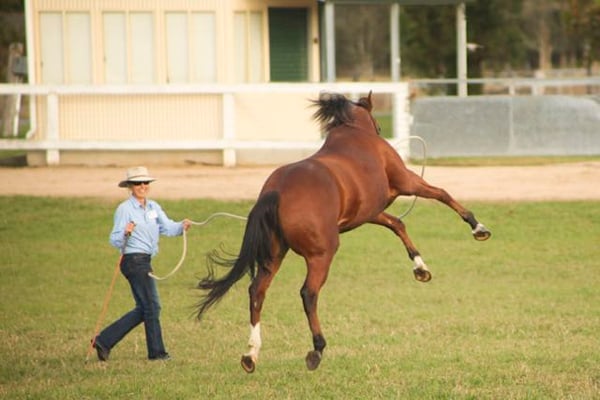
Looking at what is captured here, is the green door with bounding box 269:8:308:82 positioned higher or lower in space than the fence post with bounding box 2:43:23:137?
higher

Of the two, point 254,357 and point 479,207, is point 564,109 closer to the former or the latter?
point 479,207

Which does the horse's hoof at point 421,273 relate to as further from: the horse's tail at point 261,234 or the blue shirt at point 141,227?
the blue shirt at point 141,227

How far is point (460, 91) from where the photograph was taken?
92.1 ft

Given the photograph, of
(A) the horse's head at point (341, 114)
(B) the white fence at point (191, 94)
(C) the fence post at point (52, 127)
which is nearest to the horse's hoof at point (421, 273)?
(A) the horse's head at point (341, 114)

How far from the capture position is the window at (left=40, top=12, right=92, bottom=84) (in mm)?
26391

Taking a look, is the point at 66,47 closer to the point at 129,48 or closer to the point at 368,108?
the point at 129,48

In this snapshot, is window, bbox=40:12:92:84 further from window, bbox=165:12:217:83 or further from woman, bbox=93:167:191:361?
woman, bbox=93:167:191:361

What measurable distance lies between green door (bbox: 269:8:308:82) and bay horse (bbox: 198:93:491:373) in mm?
16486

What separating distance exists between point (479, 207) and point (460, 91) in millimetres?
6732

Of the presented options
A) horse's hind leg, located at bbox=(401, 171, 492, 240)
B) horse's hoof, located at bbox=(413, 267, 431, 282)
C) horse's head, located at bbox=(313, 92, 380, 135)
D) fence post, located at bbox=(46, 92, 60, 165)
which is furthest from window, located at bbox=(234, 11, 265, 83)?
horse's hoof, located at bbox=(413, 267, 431, 282)

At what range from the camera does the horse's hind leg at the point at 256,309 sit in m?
9.34

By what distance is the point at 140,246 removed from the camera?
11.3m

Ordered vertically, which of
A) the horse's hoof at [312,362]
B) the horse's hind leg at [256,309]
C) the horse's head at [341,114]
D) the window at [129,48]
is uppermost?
the window at [129,48]

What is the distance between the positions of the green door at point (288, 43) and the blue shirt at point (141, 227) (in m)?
16.1
